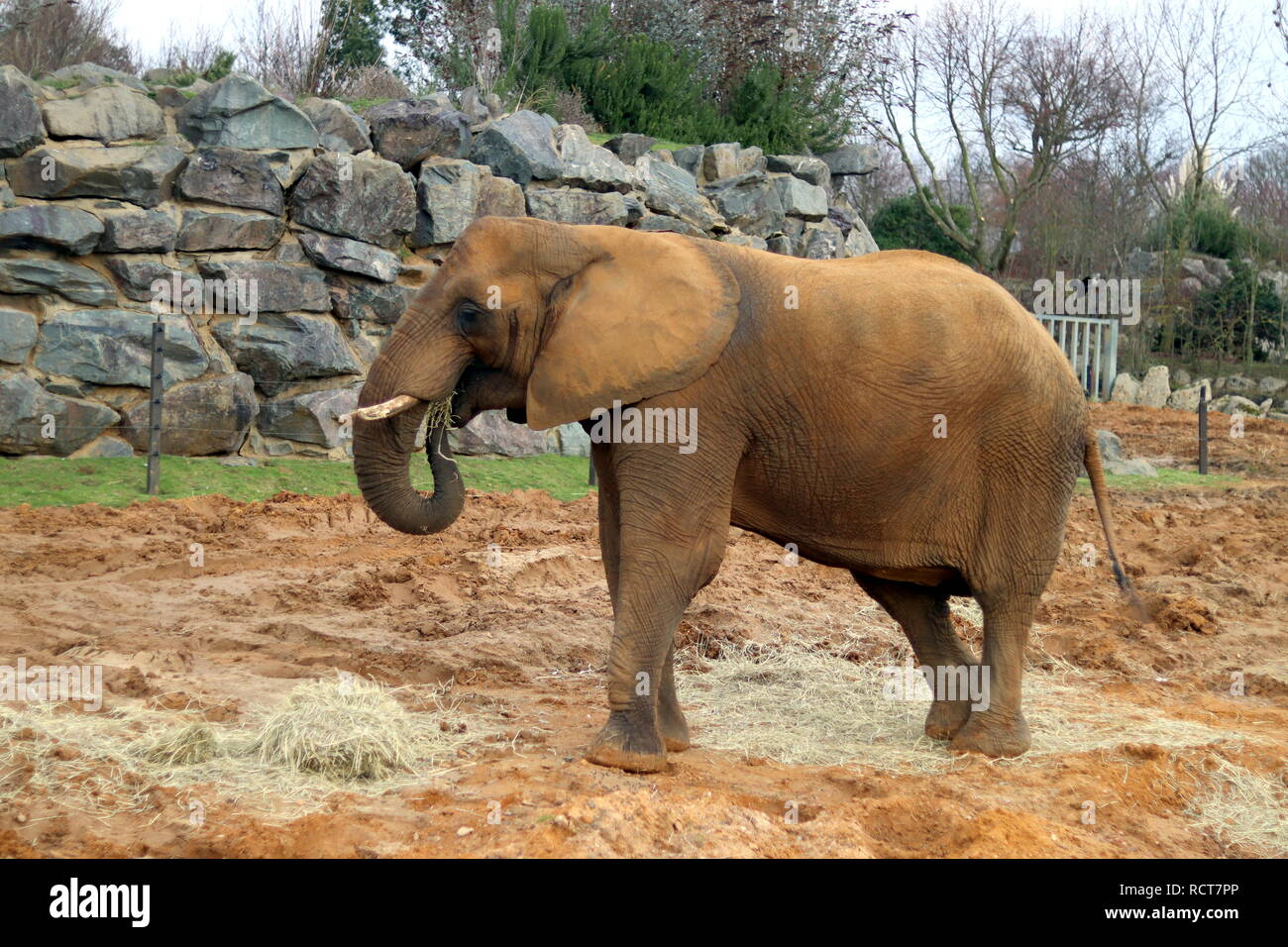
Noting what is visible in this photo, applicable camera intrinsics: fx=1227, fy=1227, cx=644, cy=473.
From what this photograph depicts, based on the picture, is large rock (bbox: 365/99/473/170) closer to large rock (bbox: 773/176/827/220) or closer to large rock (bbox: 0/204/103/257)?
large rock (bbox: 0/204/103/257)

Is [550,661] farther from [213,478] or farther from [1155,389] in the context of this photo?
[1155,389]

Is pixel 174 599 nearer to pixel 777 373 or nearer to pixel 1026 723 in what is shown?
pixel 777 373

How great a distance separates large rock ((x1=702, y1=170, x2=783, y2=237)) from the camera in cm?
2023

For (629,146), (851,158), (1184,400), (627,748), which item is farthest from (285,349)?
(1184,400)

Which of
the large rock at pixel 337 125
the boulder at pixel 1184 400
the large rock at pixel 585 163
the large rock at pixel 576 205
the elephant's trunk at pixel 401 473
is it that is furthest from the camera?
the boulder at pixel 1184 400

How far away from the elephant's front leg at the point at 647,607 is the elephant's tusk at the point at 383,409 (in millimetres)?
1110

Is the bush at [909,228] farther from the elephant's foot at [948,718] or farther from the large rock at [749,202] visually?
the elephant's foot at [948,718]

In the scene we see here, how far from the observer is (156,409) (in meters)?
12.8

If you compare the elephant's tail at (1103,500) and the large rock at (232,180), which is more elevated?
the large rock at (232,180)

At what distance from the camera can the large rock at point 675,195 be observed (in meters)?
19.0

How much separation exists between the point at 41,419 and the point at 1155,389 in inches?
940

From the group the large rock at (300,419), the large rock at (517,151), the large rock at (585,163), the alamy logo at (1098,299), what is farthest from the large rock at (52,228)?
the alamy logo at (1098,299)

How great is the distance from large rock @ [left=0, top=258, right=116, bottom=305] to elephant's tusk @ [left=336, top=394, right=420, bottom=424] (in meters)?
9.48

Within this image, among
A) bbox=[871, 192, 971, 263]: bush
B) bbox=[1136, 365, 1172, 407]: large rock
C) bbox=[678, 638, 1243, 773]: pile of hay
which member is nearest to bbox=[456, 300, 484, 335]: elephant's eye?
bbox=[678, 638, 1243, 773]: pile of hay
